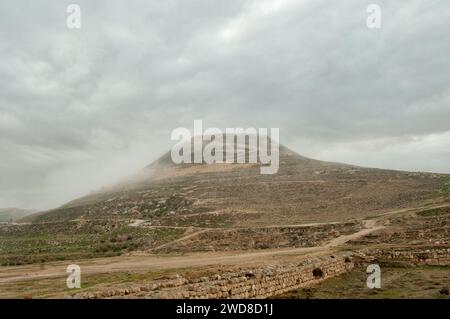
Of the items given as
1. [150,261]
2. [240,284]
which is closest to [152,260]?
[150,261]

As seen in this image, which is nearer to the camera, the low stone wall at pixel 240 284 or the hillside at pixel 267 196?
the low stone wall at pixel 240 284

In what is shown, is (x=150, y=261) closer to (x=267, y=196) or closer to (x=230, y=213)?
(x=230, y=213)

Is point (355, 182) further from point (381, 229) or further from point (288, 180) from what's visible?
point (381, 229)

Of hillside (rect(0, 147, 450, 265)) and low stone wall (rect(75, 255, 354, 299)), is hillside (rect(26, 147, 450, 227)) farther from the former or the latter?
low stone wall (rect(75, 255, 354, 299))

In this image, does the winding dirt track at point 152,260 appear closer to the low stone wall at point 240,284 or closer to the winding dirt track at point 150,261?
the winding dirt track at point 150,261

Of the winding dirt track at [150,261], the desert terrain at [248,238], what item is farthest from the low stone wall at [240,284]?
the winding dirt track at [150,261]

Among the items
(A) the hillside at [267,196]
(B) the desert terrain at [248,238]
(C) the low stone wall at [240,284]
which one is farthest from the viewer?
(A) the hillside at [267,196]
